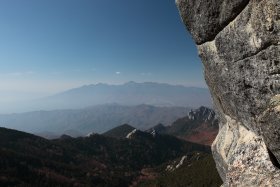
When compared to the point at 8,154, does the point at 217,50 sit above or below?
above

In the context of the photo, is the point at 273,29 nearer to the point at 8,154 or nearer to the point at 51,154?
the point at 8,154

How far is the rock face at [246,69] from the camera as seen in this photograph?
652 inches

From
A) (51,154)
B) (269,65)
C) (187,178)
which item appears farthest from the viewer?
(51,154)

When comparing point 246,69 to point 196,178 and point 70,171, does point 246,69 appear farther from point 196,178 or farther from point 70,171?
point 70,171

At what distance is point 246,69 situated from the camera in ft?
61.7

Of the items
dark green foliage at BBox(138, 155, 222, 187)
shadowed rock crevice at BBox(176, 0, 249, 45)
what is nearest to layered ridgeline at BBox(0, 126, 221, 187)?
dark green foliage at BBox(138, 155, 222, 187)

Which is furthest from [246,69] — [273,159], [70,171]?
[70,171]

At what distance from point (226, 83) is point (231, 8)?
5.46 meters

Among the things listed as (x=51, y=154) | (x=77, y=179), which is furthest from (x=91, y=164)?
(x=77, y=179)

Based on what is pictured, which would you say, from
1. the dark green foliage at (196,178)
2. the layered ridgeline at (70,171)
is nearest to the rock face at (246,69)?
the dark green foliage at (196,178)

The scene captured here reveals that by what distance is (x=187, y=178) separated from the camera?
12975cm

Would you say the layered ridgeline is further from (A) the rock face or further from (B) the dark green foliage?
(A) the rock face

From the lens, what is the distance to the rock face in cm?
1656

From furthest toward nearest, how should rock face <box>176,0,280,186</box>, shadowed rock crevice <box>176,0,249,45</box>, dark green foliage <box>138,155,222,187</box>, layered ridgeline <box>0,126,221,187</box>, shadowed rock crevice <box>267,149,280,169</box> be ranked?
layered ridgeline <box>0,126,221,187</box> → dark green foliage <box>138,155,222,187</box> → shadowed rock crevice <box>267,149,280,169</box> → shadowed rock crevice <box>176,0,249,45</box> → rock face <box>176,0,280,186</box>
